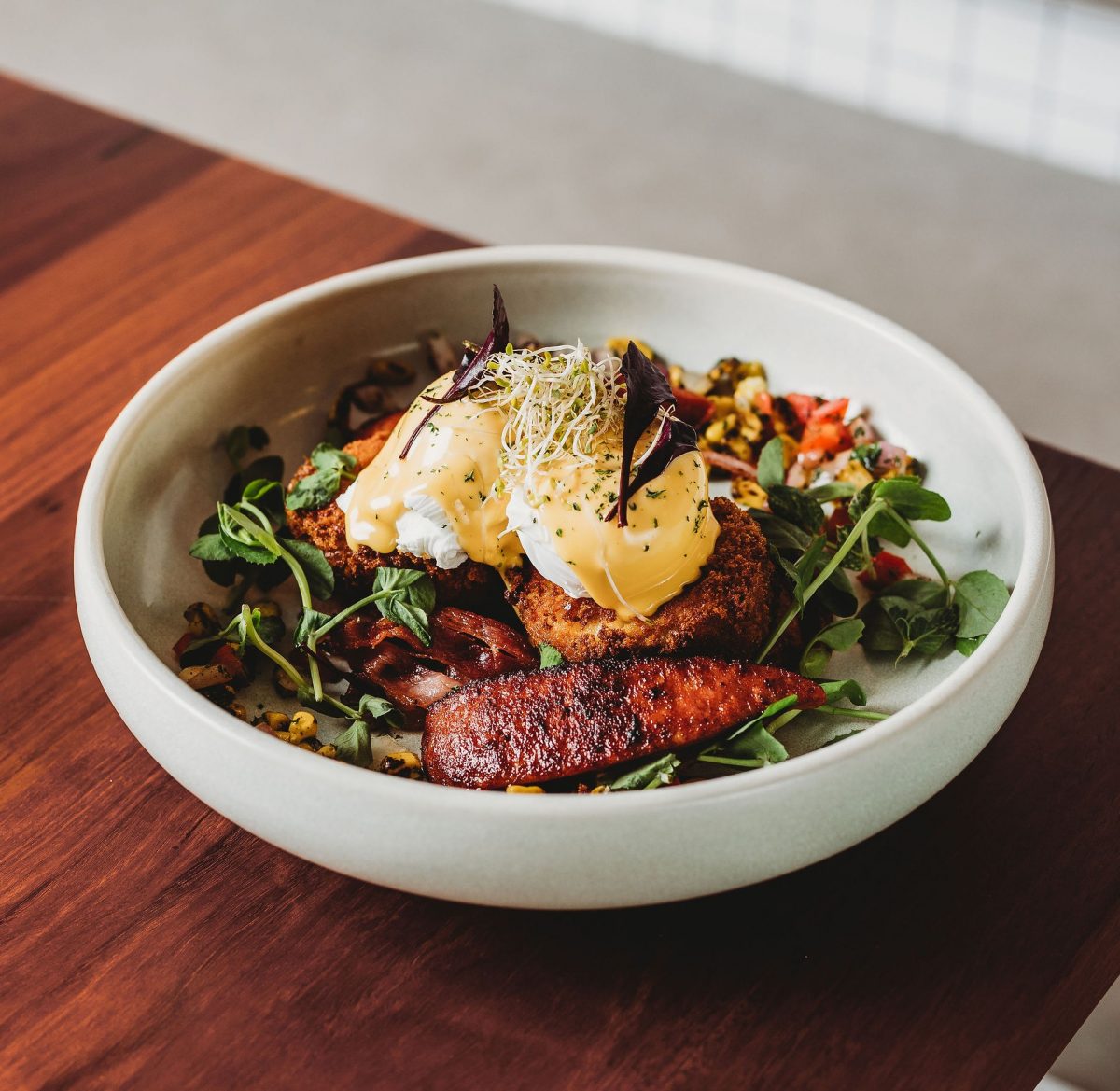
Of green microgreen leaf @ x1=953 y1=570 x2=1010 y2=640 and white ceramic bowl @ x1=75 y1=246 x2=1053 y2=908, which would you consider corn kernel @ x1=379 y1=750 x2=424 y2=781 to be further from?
green microgreen leaf @ x1=953 y1=570 x2=1010 y2=640

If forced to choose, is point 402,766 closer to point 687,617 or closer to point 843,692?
point 687,617

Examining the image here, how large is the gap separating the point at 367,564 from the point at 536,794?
17.8 inches

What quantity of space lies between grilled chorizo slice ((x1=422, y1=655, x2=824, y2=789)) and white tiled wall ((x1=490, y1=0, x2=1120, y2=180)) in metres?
3.50

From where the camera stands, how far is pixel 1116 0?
3.89m

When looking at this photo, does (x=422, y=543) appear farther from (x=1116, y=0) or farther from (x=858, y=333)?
(x=1116, y=0)

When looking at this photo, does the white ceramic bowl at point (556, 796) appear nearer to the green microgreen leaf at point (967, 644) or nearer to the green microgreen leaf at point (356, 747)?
the green microgreen leaf at point (967, 644)

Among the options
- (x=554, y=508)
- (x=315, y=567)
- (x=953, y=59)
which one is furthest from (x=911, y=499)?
(x=953, y=59)

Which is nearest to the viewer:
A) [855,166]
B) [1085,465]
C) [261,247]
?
[1085,465]

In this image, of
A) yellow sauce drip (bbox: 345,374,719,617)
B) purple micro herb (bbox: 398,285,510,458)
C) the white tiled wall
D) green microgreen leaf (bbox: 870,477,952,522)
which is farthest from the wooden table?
the white tiled wall

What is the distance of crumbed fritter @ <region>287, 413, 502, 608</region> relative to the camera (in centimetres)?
140

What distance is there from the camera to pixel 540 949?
3.75 ft

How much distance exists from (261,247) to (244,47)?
373 centimetres

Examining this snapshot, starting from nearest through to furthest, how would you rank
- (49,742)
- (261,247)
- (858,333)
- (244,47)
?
(49,742)
(858,333)
(261,247)
(244,47)

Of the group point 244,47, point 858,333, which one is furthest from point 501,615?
point 244,47
